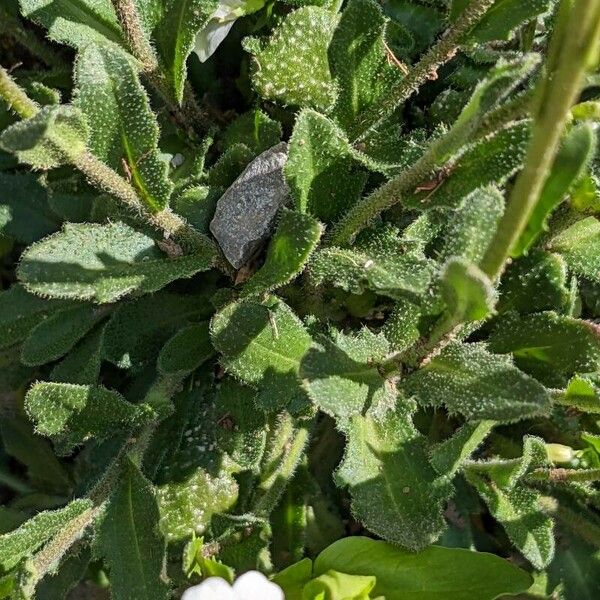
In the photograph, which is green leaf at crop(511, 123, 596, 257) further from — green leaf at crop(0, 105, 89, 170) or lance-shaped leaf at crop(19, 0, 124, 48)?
lance-shaped leaf at crop(19, 0, 124, 48)

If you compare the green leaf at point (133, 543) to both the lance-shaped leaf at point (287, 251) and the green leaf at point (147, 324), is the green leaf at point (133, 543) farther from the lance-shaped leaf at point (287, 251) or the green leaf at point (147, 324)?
the lance-shaped leaf at point (287, 251)

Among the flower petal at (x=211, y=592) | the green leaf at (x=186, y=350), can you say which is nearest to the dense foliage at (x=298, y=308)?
the green leaf at (x=186, y=350)

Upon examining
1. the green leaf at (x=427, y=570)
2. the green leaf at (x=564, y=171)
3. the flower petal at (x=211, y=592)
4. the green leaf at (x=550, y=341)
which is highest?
the green leaf at (x=564, y=171)

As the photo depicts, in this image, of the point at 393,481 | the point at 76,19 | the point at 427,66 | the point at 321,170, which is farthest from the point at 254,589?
the point at 76,19

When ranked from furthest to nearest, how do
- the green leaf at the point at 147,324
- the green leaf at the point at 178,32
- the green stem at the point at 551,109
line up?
the green leaf at the point at 147,324 → the green leaf at the point at 178,32 → the green stem at the point at 551,109

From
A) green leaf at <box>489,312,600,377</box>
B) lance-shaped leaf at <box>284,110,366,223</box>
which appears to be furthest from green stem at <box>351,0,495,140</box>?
green leaf at <box>489,312,600,377</box>

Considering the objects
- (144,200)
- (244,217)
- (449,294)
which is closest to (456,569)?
(449,294)

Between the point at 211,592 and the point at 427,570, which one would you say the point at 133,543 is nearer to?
the point at 211,592

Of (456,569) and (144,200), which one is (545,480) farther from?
(144,200)
